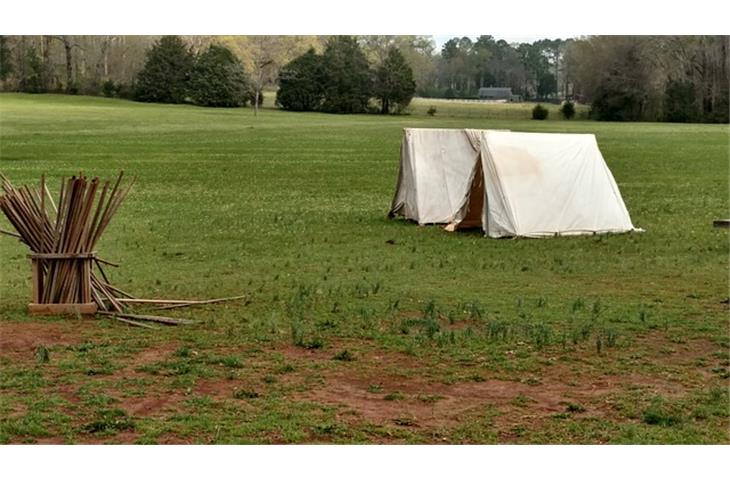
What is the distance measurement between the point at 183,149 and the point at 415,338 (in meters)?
30.7

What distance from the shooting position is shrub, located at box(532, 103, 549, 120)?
36.2 metres

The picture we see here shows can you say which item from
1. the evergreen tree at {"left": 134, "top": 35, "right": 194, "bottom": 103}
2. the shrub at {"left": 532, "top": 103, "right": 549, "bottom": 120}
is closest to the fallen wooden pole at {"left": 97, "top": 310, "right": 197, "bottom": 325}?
the evergreen tree at {"left": 134, "top": 35, "right": 194, "bottom": 103}

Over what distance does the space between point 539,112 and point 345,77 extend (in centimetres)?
833

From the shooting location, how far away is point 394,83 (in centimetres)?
3941

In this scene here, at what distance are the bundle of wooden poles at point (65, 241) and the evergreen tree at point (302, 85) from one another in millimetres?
24111

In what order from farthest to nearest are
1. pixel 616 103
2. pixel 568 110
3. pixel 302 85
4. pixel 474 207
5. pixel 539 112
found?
pixel 616 103, pixel 568 110, pixel 302 85, pixel 539 112, pixel 474 207

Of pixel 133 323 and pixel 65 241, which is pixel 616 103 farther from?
pixel 65 241

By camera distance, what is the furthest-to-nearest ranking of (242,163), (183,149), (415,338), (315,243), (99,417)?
(183,149) → (242,163) → (315,243) → (415,338) → (99,417)

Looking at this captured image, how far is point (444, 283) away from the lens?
606 inches

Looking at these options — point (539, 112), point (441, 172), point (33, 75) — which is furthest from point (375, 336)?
point (539, 112)

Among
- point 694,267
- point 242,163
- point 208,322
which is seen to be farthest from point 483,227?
point 242,163

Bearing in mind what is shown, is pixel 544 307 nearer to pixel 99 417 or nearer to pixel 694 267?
pixel 694 267

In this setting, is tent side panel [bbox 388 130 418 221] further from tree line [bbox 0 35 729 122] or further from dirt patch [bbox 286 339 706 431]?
dirt patch [bbox 286 339 706 431]

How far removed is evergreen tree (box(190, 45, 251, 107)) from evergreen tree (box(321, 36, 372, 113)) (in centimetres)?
332
